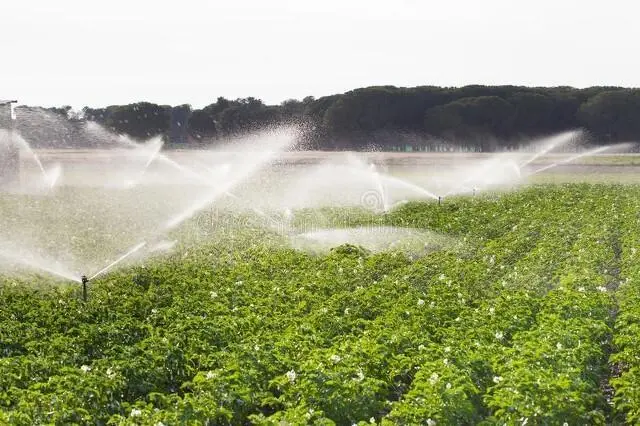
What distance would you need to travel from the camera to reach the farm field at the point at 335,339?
31.0 ft

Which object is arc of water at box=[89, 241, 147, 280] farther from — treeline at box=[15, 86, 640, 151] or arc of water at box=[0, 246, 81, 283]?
treeline at box=[15, 86, 640, 151]

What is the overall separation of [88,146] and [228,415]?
11895 centimetres

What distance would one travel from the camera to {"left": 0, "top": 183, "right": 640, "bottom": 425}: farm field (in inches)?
372

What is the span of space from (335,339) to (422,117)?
139 m

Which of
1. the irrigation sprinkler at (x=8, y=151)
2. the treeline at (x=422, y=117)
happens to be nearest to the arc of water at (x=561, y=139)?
the treeline at (x=422, y=117)

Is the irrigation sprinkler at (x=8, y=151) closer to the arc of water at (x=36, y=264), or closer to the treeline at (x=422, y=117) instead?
the arc of water at (x=36, y=264)

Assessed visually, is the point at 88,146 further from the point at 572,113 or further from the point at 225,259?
the point at 225,259

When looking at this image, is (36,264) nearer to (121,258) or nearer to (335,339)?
(121,258)

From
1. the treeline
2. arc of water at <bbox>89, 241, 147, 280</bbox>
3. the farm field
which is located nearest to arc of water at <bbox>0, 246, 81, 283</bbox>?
arc of water at <bbox>89, 241, 147, 280</bbox>

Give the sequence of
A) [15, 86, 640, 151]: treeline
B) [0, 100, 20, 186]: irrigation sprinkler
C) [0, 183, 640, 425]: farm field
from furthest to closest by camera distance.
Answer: [15, 86, 640, 151]: treeline, [0, 100, 20, 186]: irrigation sprinkler, [0, 183, 640, 425]: farm field

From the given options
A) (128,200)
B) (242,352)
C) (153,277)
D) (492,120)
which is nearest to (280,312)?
(242,352)

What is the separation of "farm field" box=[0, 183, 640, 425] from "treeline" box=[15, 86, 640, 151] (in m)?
117

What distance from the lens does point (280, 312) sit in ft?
49.3

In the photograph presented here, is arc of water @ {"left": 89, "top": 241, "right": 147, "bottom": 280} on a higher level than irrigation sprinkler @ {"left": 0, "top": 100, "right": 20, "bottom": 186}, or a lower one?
lower
